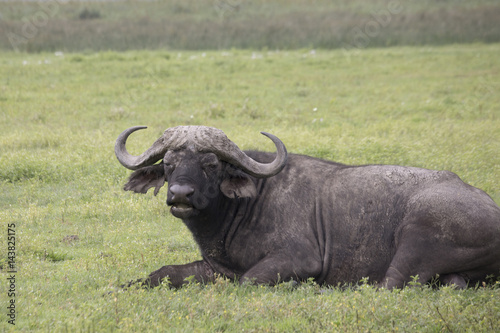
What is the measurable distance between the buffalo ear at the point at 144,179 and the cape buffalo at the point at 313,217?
0.01 m

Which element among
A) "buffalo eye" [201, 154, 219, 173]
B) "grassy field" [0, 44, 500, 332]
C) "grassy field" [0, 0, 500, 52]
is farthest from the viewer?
Result: "grassy field" [0, 0, 500, 52]

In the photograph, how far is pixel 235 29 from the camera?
29.0 metres

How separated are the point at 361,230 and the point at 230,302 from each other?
175 cm

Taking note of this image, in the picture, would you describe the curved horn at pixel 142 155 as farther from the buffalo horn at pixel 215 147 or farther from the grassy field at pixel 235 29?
the grassy field at pixel 235 29

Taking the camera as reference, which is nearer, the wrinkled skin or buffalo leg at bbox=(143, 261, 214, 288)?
the wrinkled skin

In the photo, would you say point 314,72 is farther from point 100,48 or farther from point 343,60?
point 100,48

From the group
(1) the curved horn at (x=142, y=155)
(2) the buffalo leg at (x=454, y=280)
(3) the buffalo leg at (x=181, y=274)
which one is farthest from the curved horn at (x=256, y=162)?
(2) the buffalo leg at (x=454, y=280)

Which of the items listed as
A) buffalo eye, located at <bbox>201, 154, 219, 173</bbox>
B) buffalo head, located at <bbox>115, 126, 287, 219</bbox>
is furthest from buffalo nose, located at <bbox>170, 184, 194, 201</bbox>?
buffalo eye, located at <bbox>201, 154, 219, 173</bbox>

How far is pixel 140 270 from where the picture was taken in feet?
21.2

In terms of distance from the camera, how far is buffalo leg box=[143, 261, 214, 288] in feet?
19.6

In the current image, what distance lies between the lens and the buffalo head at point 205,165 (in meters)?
5.79

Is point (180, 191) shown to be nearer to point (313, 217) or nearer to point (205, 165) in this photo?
point (205, 165)

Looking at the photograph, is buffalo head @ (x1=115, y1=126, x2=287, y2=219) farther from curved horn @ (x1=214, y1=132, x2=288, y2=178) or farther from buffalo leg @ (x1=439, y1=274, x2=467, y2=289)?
buffalo leg @ (x1=439, y1=274, x2=467, y2=289)

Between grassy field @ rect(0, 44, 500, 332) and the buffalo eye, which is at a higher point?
the buffalo eye
